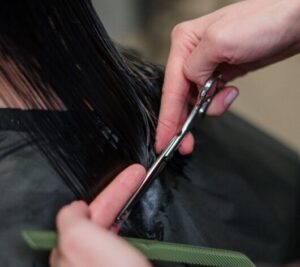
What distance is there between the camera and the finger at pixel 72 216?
1.75 ft

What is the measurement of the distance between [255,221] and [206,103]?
0.21 metres

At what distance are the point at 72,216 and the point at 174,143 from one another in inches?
9.6

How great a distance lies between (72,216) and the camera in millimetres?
550

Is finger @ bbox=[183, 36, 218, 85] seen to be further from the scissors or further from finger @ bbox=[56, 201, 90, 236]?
finger @ bbox=[56, 201, 90, 236]

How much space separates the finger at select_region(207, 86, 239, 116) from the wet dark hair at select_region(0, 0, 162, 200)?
164mm

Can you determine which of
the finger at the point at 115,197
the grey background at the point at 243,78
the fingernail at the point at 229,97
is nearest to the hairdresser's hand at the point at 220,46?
the fingernail at the point at 229,97

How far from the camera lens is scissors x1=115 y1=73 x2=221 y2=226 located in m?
0.67

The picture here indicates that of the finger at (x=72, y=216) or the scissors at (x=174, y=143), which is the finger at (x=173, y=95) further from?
the finger at (x=72, y=216)

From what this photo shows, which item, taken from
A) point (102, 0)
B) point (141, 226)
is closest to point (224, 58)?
point (141, 226)

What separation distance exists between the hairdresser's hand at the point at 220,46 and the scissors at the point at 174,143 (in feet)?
0.06

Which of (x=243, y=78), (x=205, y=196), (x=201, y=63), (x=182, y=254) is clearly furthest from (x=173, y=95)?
(x=243, y=78)

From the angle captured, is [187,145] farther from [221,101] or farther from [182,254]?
[182,254]

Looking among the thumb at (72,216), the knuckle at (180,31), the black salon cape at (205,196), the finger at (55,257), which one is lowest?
the black salon cape at (205,196)

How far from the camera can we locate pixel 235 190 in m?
0.84
